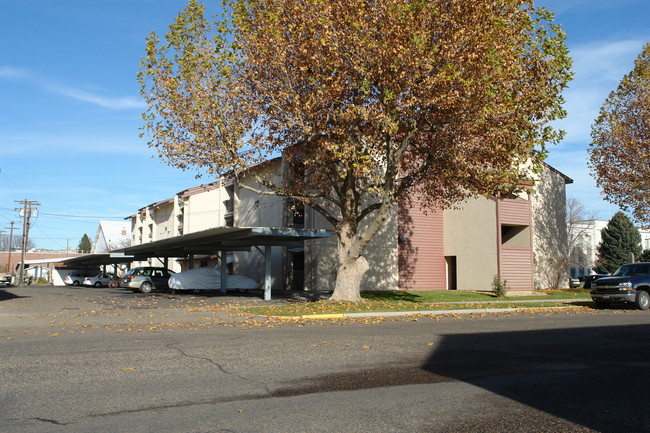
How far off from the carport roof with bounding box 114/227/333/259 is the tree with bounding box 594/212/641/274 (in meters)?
39.5

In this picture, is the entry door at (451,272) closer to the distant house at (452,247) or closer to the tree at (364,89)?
the distant house at (452,247)

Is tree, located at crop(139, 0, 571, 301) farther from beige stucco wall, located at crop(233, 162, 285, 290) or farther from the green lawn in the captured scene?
beige stucco wall, located at crop(233, 162, 285, 290)

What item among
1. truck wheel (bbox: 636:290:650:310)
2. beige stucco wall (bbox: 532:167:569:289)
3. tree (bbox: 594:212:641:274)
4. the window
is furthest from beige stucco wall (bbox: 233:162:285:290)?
tree (bbox: 594:212:641:274)

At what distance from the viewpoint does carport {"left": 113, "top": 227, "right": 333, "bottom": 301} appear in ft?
83.3

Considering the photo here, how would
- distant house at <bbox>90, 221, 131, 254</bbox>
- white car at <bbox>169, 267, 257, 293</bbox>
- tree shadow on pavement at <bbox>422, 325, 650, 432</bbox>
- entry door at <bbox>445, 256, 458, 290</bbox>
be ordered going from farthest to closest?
distant house at <bbox>90, 221, 131, 254</bbox> < entry door at <bbox>445, 256, 458, 290</bbox> < white car at <bbox>169, 267, 257, 293</bbox> < tree shadow on pavement at <bbox>422, 325, 650, 432</bbox>

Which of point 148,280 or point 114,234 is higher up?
point 114,234

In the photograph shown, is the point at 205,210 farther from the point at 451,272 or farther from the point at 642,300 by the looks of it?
the point at 642,300

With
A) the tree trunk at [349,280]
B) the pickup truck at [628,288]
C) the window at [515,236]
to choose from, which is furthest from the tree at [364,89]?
the window at [515,236]

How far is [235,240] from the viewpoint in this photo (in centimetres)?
2978

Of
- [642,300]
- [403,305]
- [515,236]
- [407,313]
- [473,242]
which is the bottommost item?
[407,313]

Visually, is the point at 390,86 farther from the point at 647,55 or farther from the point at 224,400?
the point at 647,55

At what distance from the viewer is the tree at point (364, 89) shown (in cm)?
1739

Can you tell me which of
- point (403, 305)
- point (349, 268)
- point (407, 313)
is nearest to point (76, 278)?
point (349, 268)

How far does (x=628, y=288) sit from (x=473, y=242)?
1374 centimetres
